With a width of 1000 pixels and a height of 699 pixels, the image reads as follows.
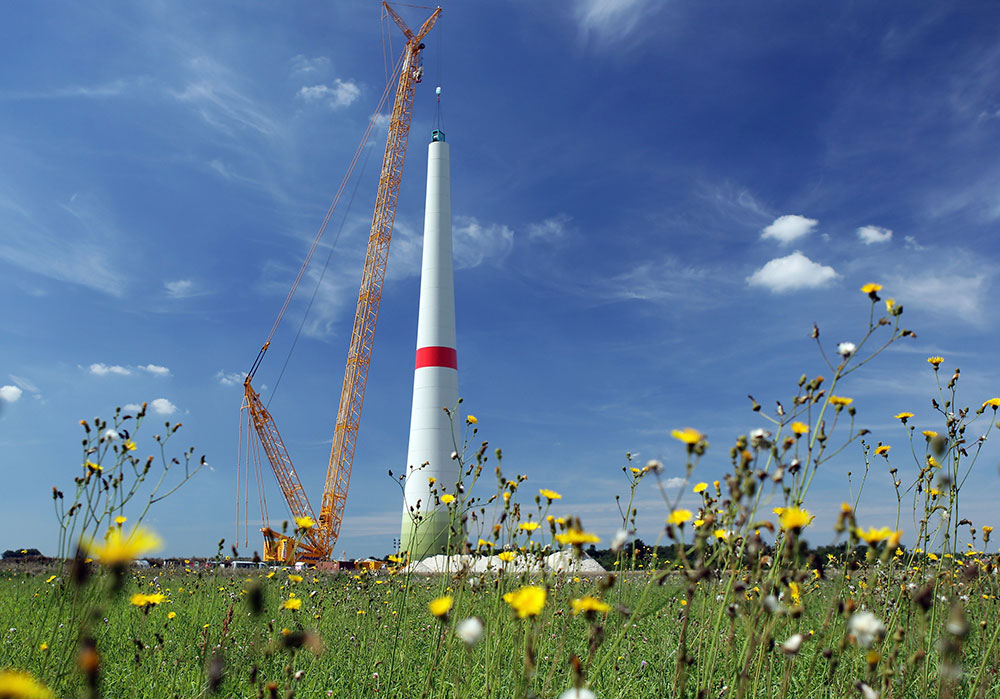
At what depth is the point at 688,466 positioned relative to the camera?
2.08 m

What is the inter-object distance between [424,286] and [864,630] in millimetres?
24956

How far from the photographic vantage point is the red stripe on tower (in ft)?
82.8

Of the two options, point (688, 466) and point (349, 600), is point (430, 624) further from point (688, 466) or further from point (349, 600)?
point (688, 466)

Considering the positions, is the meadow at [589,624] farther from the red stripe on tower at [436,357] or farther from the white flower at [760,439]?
the red stripe on tower at [436,357]

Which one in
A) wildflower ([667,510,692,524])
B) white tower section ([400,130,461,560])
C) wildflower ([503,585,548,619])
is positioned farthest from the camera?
white tower section ([400,130,461,560])

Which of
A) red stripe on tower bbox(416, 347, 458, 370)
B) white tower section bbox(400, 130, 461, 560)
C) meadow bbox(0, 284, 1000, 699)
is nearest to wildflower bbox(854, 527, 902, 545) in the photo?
meadow bbox(0, 284, 1000, 699)

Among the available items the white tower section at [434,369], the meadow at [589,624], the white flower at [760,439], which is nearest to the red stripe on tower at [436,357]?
the white tower section at [434,369]

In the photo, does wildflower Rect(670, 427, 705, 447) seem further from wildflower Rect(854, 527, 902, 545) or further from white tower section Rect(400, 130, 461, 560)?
white tower section Rect(400, 130, 461, 560)

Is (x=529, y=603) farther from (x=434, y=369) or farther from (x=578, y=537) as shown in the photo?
(x=434, y=369)

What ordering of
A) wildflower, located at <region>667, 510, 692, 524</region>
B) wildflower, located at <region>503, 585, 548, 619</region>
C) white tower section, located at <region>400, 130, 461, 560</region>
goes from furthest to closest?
white tower section, located at <region>400, 130, 461, 560</region>
wildflower, located at <region>667, 510, 692, 524</region>
wildflower, located at <region>503, 585, 548, 619</region>

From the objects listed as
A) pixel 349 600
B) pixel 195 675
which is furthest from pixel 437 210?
pixel 195 675

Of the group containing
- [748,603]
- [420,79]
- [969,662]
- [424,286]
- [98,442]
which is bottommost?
[969,662]

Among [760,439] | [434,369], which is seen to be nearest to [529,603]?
[760,439]

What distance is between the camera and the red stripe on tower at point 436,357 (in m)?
25.2
